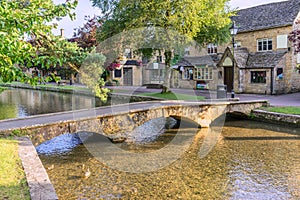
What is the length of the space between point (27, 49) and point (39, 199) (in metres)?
2.34

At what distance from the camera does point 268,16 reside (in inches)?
983

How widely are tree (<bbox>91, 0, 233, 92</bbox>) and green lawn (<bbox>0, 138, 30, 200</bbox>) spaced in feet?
40.3

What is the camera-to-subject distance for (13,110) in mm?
19922

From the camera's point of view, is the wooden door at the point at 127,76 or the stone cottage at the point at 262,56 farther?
the wooden door at the point at 127,76

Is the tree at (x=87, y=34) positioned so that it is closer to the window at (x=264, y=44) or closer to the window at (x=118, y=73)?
the window at (x=118, y=73)

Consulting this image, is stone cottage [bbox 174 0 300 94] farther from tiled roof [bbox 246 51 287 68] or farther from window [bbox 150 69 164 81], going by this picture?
window [bbox 150 69 164 81]

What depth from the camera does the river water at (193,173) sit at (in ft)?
23.0

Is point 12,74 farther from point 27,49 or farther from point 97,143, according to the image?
point 97,143

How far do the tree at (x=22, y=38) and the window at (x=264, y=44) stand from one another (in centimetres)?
2252

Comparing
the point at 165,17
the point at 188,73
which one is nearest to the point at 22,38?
the point at 165,17

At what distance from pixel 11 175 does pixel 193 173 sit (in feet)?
16.8

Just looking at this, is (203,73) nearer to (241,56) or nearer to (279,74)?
(241,56)

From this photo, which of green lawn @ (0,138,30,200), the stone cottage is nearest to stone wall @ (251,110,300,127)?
the stone cottage

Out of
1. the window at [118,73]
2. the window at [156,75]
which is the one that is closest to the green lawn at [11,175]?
the window at [156,75]
